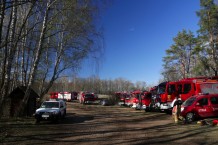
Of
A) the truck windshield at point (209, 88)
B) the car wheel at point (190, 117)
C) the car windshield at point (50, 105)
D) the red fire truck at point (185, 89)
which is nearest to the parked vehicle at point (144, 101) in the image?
the red fire truck at point (185, 89)

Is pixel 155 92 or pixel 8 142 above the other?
pixel 155 92

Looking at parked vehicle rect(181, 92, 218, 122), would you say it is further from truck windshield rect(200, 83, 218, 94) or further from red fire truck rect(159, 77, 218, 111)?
truck windshield rect(200, 83, 218, 94)

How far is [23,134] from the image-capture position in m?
14.1

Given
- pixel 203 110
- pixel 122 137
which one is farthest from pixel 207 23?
pixel 122 137

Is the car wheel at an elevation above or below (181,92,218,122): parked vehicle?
below

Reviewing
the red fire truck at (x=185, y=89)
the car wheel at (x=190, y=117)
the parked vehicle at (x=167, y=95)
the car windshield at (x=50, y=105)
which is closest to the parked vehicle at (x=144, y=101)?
the parked vehicle at (x=167, y=95)

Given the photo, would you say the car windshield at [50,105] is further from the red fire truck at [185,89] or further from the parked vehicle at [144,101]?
the parked vehicle at [144,101]

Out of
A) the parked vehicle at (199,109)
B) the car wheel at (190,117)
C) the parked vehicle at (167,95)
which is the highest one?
the parked vehicle at (167,95)

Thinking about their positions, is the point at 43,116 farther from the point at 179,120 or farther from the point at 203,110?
the point at 203,110

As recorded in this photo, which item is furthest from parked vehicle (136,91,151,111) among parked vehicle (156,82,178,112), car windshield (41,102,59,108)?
car windshield (41,102,59,108)

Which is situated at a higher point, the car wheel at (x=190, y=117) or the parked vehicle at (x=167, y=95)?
the parked vehicle at (x=167, y=95)

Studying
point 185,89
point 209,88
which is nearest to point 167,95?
point 185,89

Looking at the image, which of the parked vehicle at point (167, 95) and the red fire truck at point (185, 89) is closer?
the red fire truck at point (185, 89)

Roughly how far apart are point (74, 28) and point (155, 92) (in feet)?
37.3
